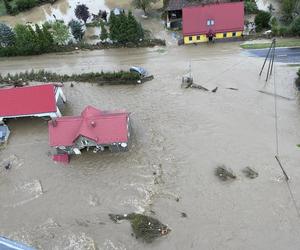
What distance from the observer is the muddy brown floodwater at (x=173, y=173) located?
2238cm

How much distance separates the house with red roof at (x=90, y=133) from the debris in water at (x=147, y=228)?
6004 millimetres

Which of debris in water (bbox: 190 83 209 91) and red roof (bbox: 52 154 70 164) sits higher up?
debris in water (bbox: 190 83 209 91)

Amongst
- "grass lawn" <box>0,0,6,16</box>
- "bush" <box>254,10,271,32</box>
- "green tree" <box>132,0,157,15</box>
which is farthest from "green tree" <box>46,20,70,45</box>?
"bush" <box>254,10,271,32</box>

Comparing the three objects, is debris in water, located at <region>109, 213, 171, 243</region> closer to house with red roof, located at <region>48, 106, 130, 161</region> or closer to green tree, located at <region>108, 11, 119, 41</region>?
house with red roof, located at <region>48, 106, 130, 161</region>

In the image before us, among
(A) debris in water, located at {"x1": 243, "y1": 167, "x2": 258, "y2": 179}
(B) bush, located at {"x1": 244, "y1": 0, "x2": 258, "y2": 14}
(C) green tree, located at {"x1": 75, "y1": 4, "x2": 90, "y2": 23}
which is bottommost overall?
(A) debris in water, located at {"x1": 243, "y1": 167, "x2": 258, "y2": 179}

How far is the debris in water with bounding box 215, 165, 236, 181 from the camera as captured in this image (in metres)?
25.0

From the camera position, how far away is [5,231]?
23.2 meters

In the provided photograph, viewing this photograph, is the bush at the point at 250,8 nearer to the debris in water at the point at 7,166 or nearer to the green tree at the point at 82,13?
the green tree at the point at 82,13

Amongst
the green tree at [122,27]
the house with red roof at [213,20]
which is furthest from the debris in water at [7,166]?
the house with red roof at [213,20]

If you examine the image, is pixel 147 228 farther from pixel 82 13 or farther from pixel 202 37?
pixel 82 13

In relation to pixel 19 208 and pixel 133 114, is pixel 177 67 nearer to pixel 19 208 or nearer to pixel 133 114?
pixel 133 114

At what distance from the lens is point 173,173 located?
25.7 metres

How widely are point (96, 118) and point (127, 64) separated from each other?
1195 cm

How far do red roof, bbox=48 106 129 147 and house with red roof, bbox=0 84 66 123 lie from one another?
128 inches
